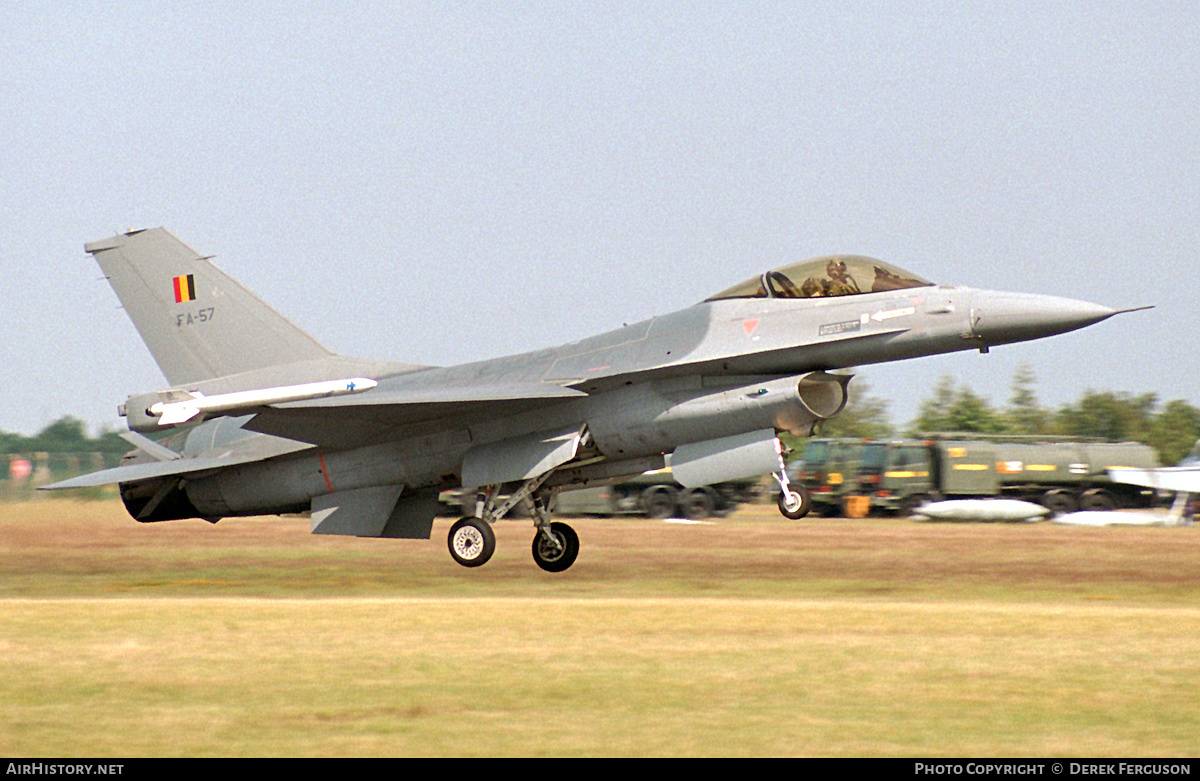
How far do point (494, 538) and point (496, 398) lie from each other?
224cm

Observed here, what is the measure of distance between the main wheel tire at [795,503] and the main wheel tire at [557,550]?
3419mm

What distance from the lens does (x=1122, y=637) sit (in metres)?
9.05

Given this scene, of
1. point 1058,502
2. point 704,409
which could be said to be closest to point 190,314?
point 704,409

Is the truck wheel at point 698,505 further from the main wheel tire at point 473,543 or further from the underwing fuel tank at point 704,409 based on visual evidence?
the underwing fuel tank at point 704,409

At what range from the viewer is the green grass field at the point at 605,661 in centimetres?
610

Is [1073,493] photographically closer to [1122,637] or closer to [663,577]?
[663,577]

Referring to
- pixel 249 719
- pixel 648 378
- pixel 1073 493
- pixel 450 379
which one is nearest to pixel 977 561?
pixel 648 378

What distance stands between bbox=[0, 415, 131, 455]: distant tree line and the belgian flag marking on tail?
52.1 ft

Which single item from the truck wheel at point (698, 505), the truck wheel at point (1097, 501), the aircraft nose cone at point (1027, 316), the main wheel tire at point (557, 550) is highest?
the aircraft nose cone at point (1027, 316)

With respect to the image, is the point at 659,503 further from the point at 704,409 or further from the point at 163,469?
the point at 704,409

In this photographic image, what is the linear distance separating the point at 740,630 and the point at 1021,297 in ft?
17.3

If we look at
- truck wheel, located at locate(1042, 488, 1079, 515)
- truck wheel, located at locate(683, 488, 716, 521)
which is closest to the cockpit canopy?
truck wheel, located at locate(683, 488, 716, 521)

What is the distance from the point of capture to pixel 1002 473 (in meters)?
31.5

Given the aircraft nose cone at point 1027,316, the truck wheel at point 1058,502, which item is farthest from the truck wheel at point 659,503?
the aircraft nose cone at point 1027,316
